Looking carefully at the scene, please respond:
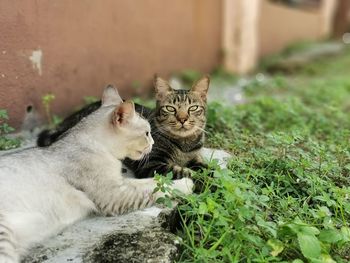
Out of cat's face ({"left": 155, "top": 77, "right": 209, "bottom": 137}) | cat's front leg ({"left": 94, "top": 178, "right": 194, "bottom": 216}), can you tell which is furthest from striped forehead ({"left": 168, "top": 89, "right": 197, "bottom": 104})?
cat's front leg ({"left": 94, "top": 178, "right": 194, "bottom": 216})

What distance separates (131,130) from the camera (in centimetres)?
348

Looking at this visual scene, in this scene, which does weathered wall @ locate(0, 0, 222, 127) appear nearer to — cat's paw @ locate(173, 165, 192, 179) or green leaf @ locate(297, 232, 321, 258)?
cat's paw @ locate(173, 165, 192, 179)

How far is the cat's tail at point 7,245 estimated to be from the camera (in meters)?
2.69

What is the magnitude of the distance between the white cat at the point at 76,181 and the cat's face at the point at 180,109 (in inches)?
19.5

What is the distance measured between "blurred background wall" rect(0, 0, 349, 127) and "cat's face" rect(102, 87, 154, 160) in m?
1.63

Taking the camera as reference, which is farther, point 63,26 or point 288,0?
point 288,0

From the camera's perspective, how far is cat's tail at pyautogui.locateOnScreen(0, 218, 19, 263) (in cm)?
269

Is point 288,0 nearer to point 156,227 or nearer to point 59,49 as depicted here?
point 59,49

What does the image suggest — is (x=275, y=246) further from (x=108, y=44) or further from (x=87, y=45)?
(x=108, y=44)

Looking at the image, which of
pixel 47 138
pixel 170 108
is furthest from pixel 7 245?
pixel 170 108

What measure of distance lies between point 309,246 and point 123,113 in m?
1.49

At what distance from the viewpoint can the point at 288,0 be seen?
14.5 meters

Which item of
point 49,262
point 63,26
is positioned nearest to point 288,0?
point 63,26

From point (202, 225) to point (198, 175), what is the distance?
539mm
